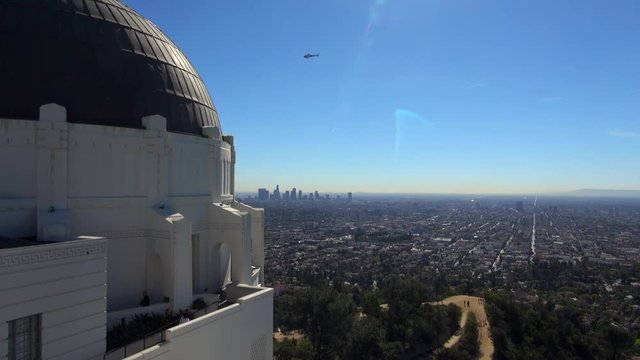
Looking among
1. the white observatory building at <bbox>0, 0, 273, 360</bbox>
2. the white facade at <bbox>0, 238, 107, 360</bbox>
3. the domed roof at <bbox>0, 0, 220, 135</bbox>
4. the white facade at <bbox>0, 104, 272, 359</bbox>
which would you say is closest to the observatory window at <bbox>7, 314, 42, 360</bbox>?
the white observatory building at <bbox>0, 0, 273, 360</bbox>

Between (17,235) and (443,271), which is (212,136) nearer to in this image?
(17,235)

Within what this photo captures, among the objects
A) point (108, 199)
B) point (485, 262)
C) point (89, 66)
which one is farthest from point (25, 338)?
point (485, 262)

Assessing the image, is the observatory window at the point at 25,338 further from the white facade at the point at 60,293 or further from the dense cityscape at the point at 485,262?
the dense cityscape at the point at 485,262

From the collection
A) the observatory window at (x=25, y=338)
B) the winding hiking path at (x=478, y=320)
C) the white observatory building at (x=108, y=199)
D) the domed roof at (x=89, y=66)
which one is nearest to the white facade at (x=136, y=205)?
the white observatory building at (x=108, y=199)

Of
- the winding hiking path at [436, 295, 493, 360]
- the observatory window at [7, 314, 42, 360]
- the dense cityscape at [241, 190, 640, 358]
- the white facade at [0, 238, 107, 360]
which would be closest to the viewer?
the white facade at [0, 238, 107, 360]

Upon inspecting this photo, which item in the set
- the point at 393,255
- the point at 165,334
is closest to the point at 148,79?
the point at 165,334

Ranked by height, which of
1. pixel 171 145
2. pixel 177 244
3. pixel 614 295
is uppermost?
pixel 171 145

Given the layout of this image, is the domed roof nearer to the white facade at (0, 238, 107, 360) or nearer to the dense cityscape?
the white facade at (0, 238, 107, 360)
